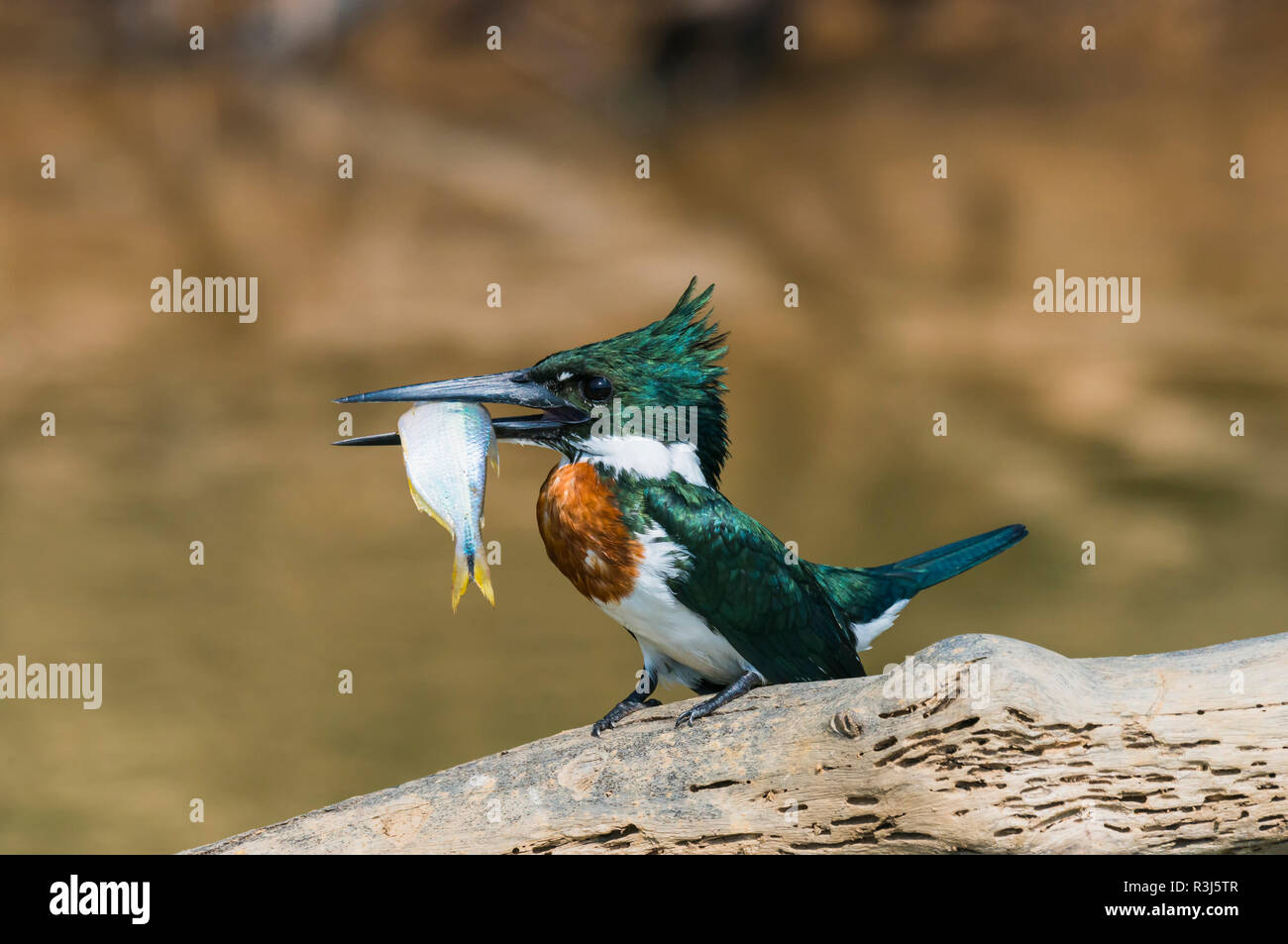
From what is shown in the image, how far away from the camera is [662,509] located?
2338 mm

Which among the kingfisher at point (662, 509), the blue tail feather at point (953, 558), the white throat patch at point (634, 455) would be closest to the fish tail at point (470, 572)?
the kingfisher at point (662, 509)

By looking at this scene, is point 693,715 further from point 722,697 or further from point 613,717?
point 613,717

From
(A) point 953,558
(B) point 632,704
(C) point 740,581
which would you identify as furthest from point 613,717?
(A) point 953,558

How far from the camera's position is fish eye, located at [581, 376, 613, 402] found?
236 centimetres

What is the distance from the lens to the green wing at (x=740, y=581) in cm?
234

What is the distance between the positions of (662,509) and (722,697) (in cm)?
38

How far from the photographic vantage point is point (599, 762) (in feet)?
7.81

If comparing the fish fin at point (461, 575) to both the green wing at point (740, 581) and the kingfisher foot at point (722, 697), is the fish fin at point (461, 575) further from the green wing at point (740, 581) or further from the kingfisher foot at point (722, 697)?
the kingfisher foot at point (722, 697)

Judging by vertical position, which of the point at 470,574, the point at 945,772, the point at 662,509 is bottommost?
the point at 945,772
